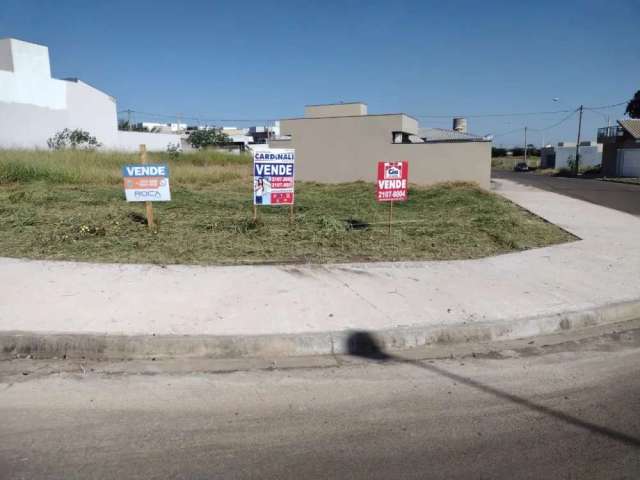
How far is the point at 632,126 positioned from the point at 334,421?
51624 millimetres

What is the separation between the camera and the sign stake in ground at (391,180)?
9.34m

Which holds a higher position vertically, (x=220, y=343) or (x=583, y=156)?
(x=583, y=156)

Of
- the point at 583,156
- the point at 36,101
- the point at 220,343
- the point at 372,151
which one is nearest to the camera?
the point at 220,343

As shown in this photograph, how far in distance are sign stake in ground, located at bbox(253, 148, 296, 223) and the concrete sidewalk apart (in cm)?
279

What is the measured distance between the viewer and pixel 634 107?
62219 mm

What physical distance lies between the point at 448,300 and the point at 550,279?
1991 mm

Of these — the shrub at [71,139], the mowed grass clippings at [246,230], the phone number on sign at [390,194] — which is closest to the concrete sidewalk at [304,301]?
the mowed grass clippings at [246,230]

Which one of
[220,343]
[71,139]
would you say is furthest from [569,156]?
[220,343]

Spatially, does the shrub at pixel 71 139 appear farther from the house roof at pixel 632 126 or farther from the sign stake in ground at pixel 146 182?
the house roof at pixel 632 126

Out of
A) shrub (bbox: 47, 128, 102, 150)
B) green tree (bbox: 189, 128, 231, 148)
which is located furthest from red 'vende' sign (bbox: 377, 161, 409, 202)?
green tree (bbox: 189, 128, 231, 148)

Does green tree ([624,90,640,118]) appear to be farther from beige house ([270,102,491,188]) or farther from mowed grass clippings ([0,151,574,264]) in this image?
mowed grass clippings ([0,151,574,264])

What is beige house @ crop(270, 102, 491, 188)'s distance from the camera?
24500 mm

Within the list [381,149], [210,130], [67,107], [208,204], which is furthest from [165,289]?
[210,130]

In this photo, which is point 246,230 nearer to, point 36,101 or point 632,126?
point 36,101
